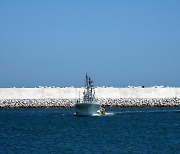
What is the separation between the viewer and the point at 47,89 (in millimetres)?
113875

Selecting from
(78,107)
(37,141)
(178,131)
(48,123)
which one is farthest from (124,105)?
(37,141)

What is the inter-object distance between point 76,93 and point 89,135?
192 feet

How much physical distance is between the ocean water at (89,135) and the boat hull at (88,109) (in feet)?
2.43

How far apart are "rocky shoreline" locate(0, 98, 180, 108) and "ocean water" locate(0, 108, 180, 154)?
32.0m

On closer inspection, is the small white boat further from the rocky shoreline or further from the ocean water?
the rocky shoreline

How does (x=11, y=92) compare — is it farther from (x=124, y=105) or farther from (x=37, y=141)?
(x=37, y=141)

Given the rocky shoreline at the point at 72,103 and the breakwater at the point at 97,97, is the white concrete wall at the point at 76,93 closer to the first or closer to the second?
the breakwater at the point at 97,97

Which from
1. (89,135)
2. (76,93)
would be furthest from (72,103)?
(89,135)

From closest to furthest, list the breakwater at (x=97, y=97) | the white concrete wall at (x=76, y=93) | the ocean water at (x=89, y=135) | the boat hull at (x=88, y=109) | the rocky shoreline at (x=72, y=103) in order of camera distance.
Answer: the ocean water at (x=89, y=135) → the boat hull at (x=88, y=109) → the rocky shoreline at (x=72, y=103) → the breakwater at (x=97, y=97) → the white concrete wall at (x=76, y=93)

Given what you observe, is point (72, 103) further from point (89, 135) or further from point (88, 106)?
point (89, 135)

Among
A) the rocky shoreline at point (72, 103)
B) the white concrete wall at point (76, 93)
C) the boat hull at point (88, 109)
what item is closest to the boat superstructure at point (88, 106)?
the boat hull at point (88, 109)

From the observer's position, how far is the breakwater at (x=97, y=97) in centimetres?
10531

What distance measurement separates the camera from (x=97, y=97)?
365ft

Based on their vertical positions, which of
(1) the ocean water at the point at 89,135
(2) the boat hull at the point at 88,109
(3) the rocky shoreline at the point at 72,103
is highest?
(3) the rocky shoreline at the point at 72,103
